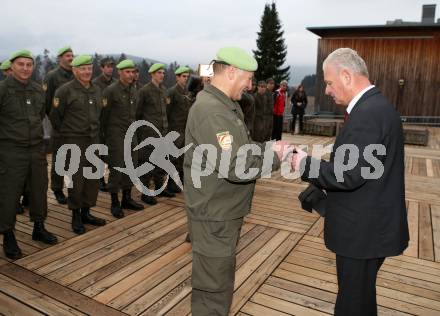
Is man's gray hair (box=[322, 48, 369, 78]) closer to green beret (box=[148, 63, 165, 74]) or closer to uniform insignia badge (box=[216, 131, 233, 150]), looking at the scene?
uniform insignia badge (box=[216, 131, 233, 150])

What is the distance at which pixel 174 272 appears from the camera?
384 centimetres

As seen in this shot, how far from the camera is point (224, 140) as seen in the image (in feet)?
7.07

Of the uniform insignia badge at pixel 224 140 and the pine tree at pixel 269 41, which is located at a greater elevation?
the pine tree at pixel 269 41

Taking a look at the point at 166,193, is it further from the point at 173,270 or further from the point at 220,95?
the point at 220,95

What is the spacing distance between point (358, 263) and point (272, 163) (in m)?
0.75

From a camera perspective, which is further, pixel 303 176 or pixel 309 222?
pixel 309 222

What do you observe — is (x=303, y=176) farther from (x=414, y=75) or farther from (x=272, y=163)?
(x=414, y=75)

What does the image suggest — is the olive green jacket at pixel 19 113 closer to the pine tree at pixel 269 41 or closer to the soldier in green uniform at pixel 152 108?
the soldier in green uniform at pixel 152 108

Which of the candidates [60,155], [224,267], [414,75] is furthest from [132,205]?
[414,75]

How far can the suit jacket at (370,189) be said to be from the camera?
198 cm

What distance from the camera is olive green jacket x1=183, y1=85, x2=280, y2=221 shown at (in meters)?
2.19

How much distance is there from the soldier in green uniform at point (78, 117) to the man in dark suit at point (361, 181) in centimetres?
348

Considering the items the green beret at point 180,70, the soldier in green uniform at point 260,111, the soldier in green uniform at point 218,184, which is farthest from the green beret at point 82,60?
the soldier in green uniform at point 260,111

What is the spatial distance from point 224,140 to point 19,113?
3011 mm
